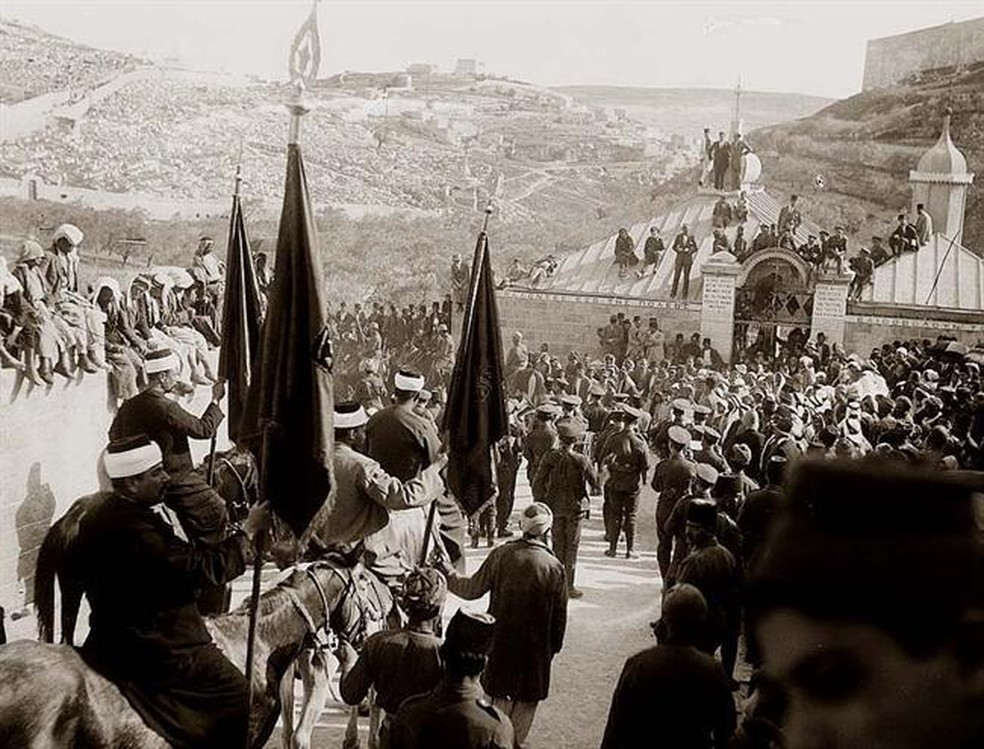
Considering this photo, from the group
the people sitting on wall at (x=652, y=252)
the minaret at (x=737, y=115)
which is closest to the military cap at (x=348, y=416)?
the minaret at (x=737, y=115)

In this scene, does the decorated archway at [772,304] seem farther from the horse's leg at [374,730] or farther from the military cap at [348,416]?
the horse's leg at [374,730]

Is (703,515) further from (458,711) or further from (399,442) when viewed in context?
(458,711)

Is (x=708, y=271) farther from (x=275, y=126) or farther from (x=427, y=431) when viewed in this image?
(x=427, y=431)

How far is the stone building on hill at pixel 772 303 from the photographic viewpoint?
1884 cm

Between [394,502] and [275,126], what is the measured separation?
51.0ft

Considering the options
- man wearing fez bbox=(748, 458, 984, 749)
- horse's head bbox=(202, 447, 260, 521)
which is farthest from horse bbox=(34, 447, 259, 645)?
man wearing fez bbox=(748, 458, 984, 749)

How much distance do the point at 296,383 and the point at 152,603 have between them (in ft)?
3.65

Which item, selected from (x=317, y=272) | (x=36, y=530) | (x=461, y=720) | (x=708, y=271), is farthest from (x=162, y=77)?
(x=461, y=720)

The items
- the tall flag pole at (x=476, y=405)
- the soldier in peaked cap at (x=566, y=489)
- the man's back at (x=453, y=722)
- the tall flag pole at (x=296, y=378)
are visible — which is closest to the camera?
the man's back at (x=453, y=722)

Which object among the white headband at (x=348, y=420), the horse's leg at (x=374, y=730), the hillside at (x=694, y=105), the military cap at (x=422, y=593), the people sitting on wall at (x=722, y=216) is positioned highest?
the hillside at (x=694, y=105)

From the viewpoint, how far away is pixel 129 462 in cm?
415

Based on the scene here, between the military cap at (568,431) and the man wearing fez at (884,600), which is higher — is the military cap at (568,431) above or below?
below

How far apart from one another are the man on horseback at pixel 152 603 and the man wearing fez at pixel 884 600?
319cm

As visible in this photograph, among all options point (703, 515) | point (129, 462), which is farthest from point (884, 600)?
point (703, 515)
